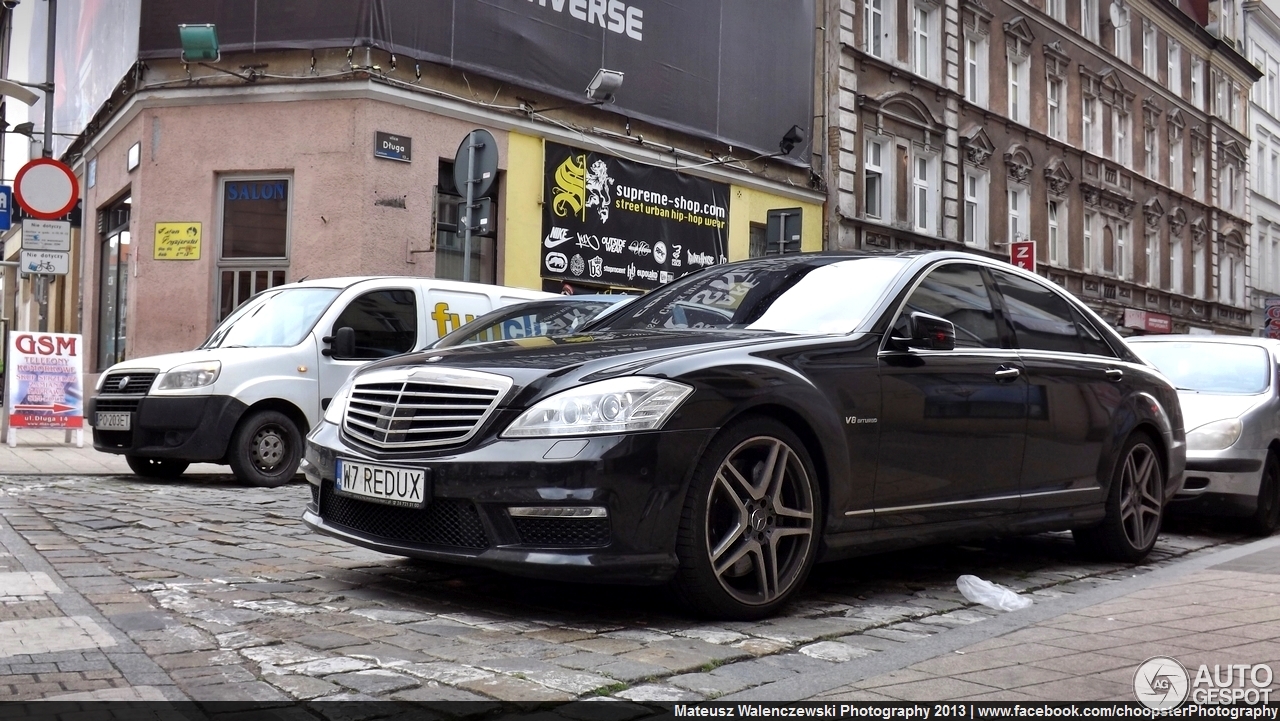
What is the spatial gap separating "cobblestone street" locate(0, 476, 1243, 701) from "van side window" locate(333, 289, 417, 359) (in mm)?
3522

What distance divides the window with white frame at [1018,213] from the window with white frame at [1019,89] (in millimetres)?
1779

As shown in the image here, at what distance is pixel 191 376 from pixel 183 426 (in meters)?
0.39

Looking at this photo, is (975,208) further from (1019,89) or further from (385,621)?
(385,621)

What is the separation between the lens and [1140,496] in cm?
662

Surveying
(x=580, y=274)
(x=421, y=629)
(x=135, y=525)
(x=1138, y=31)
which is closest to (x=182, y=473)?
(x=135, y=525)

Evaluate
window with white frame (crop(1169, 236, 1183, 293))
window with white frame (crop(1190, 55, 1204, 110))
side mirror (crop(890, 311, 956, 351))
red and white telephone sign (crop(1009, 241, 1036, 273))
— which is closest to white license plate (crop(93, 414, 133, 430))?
side mirror (crop(890, 311, 956, 351))

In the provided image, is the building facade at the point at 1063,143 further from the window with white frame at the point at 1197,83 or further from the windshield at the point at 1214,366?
the windshield at the point at 1214,366

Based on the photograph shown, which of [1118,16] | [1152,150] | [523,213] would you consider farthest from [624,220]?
[1152,150]

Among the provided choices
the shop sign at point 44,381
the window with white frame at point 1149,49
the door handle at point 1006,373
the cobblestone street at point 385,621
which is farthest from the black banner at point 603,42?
the window with white frame at point 1149,49

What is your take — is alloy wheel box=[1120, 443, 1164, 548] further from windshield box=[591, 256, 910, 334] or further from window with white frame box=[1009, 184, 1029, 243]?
window with white frame box=[1009, 184, 1029, 243]

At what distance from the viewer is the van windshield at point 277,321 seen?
33.0ft

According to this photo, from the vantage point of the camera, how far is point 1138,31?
3853cm

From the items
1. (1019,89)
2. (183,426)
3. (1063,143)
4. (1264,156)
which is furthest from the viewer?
(1264,156)

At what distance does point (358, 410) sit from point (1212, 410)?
6.23 metres
